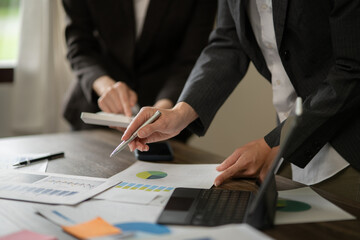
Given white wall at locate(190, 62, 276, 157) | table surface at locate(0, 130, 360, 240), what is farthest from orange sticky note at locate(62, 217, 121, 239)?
white wall at locate(190, 62, 276, 157)

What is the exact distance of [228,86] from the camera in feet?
4.65

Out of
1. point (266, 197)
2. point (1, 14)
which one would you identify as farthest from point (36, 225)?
point (1, 14)

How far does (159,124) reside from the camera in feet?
3.94

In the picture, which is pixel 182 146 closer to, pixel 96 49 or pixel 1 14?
pixel 96 49

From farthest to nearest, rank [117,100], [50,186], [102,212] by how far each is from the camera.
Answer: [117,100] → [50,186] → [102,212]

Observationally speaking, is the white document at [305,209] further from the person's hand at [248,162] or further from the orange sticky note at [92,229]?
the orange sticky note at [92,229]

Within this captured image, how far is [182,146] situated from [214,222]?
28.1 inches

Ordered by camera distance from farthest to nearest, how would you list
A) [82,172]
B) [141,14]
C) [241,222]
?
1. [141,14]
2. [82,172]
3. [241,222]

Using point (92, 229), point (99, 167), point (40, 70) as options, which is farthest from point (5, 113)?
point (92, 229)

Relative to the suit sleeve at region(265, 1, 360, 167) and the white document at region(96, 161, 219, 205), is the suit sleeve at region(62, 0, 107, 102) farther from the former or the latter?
the suit sleeve at region(265, 1, 360, 167)

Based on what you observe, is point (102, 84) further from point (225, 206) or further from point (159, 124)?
point (225, 206)

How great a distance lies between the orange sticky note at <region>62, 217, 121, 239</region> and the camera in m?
0.82

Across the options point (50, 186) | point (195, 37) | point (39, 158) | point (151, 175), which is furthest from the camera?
point (195, 37)

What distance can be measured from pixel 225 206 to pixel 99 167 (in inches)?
18.0
